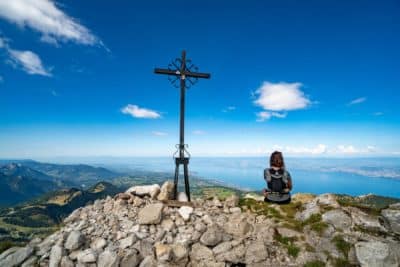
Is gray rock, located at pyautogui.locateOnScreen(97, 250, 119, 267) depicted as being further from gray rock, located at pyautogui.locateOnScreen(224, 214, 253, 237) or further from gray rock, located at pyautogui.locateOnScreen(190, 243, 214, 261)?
gray rock, located at pyautogui.locateOnScreen(224, 214, 253, 237)

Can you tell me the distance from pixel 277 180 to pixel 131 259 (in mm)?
6148

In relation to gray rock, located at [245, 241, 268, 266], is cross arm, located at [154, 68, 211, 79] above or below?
above

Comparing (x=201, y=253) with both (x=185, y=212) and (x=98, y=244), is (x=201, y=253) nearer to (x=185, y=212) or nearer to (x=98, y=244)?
(x=185, y=212)

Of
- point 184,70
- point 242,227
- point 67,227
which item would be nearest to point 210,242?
point 242,227

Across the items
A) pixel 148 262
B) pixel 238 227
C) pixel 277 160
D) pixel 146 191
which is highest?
pixel 277 160

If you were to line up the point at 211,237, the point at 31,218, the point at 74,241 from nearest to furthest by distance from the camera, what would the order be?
the point at 74,241
the point at 211,237
the point at 31,218

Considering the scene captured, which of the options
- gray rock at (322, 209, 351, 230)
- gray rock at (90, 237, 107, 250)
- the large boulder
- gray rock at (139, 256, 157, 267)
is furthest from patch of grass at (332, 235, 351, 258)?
gray rock at (90, 237, 107, 250)

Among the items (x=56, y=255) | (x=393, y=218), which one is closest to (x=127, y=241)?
(x=56, y=255)

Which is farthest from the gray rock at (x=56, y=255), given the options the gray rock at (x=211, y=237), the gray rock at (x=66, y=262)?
the gray rock at (x=211, y=237)

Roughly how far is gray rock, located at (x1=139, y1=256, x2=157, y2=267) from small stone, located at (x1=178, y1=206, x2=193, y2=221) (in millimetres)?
2098

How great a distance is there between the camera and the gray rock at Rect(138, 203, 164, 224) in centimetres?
847

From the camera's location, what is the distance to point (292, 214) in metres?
9.09

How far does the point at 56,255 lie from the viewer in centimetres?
705

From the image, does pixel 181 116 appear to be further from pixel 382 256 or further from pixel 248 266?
pixel 382 256
